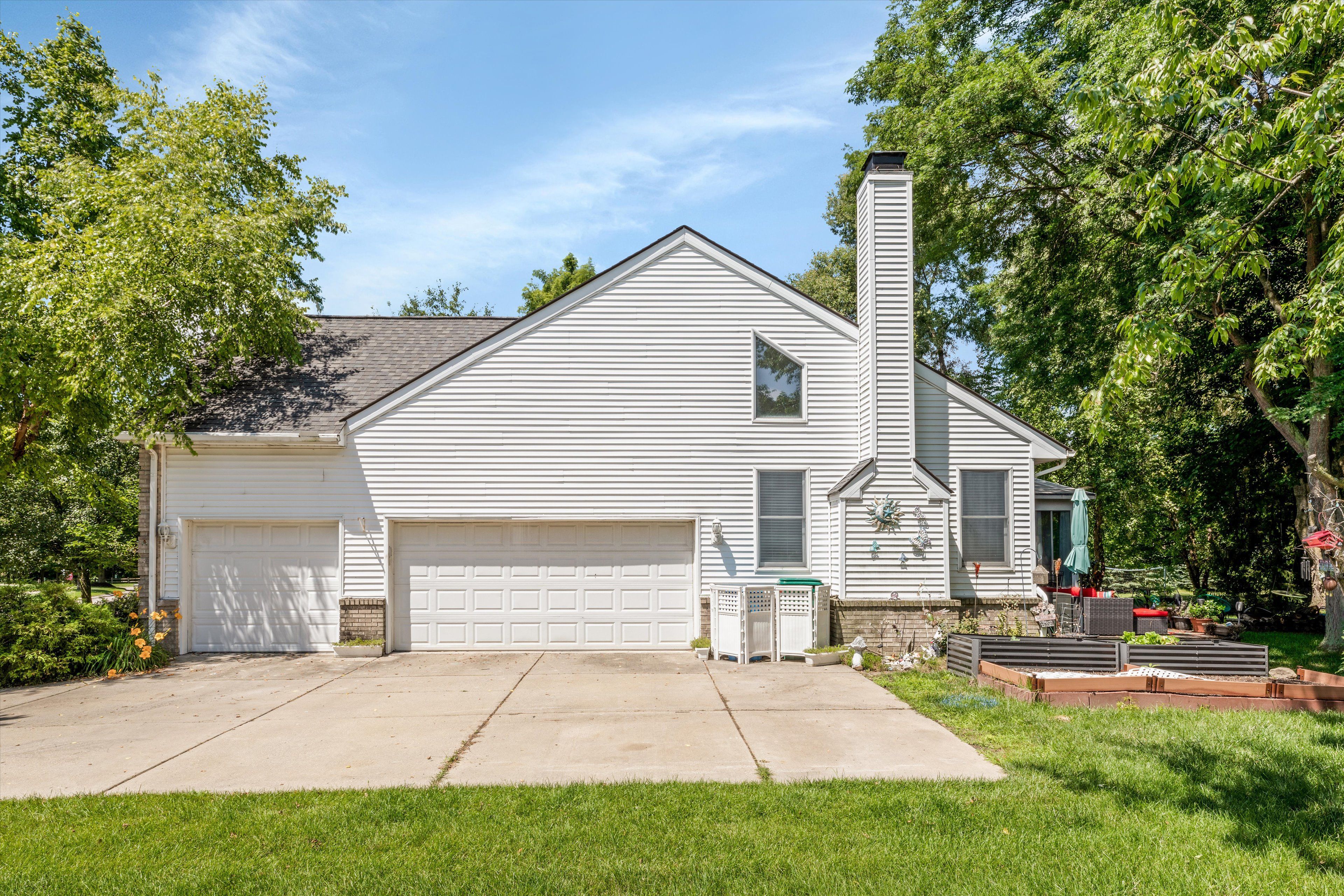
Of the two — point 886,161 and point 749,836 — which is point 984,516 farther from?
point 749,836

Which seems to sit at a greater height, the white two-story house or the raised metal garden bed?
the white two-story house

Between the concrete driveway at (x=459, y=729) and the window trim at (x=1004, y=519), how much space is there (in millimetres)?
2965

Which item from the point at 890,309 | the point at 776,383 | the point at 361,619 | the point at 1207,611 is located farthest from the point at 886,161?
the point at 361,619

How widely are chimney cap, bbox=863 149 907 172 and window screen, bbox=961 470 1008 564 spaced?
4876 mm

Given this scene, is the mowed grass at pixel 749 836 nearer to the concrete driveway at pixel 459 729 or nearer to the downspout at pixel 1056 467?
the concrete driveway at pixel 459 729

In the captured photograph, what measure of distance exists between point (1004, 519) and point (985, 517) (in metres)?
0.31

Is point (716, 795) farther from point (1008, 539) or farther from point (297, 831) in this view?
point (1008, 539)

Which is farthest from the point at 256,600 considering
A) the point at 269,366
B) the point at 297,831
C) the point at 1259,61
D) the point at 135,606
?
the point at 1259,61

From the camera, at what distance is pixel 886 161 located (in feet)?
40.5

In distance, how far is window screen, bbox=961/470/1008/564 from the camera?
12.4m

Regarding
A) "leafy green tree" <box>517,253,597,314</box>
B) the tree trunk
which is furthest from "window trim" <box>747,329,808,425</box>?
"leafy green tree" <box>517,253,597,314</box>

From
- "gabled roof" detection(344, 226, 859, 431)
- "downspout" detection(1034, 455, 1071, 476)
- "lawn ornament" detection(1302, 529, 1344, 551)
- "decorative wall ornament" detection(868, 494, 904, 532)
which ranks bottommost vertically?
"lawn ornament" detection(1302, 529, 1344, 551)

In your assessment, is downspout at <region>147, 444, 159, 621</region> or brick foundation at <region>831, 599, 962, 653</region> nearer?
brick foundation at <region>831, 599, 962, 653</region>

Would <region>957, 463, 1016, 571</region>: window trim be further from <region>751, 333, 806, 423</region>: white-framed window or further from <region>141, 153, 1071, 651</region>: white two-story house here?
<region>751, 333, 806, 423</region>: white-framed window
